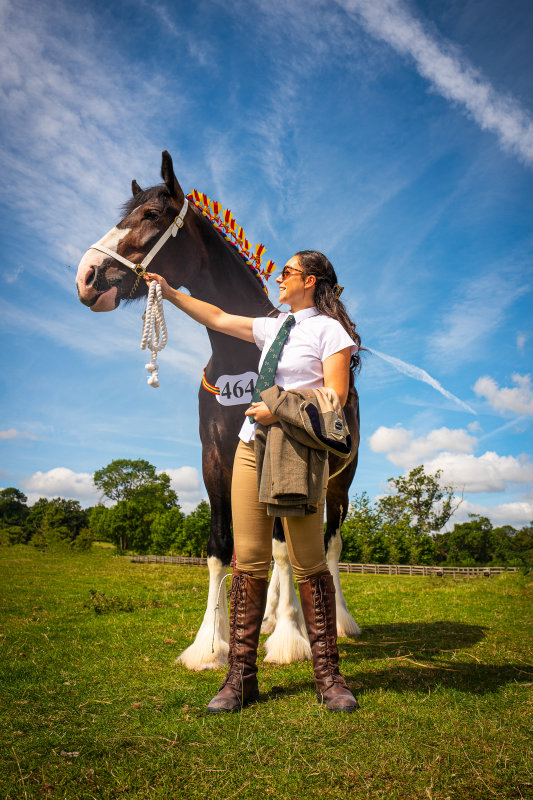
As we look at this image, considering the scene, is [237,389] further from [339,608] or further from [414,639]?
[414,639]

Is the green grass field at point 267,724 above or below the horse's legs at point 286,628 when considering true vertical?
below

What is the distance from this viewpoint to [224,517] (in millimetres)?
3688

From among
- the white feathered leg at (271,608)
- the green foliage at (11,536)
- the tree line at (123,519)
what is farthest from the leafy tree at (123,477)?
the white feathered leg at (271,608)

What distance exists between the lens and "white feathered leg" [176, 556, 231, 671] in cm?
347

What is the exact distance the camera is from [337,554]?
5.05 meters

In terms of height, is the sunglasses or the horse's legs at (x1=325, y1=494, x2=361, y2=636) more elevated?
the sunglasses

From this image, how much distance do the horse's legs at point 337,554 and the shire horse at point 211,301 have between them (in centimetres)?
85

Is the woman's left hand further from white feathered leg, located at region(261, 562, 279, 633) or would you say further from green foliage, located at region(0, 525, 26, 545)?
green foliage, located at region(0, 525, 26, 545)

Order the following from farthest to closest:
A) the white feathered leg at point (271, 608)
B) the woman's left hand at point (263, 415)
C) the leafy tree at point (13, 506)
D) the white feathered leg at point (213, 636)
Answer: the leafy tree at point (13, 506), the white feathered leg at point (271, 608), the white feathered leg at point (213, 636), the woman's left hand at point (263, 415)

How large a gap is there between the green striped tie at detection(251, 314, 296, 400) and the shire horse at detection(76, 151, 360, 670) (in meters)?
0.66

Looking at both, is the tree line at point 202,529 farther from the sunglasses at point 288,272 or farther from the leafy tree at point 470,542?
the sunglasses at point 288,272

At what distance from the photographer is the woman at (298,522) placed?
2.55 m

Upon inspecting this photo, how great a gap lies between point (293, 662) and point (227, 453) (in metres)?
1.55

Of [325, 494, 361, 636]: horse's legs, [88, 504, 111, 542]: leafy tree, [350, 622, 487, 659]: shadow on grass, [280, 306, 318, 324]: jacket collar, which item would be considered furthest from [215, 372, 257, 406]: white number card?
[88, 504, 111, 542]: leafy tree
